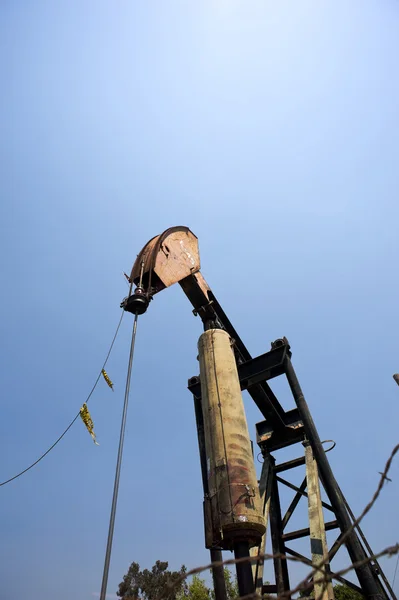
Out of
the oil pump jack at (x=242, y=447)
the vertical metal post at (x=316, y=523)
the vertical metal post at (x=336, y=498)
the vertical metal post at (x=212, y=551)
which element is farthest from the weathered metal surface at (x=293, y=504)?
the vertical metal post at (x=336, y=498)

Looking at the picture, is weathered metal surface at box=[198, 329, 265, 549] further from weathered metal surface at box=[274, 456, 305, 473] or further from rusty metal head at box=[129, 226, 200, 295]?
weathered metal surface at box=[274, 456, 305, 473]

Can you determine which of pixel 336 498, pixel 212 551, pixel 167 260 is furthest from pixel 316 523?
pixel 167 260

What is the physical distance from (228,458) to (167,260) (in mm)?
4007

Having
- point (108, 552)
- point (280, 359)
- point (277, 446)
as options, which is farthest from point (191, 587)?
point (108, 552)

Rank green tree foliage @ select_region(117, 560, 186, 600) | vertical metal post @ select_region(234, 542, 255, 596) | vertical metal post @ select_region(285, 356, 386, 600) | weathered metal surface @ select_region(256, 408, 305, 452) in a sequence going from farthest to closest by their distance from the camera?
green tree foliage @ select_region(117, 560, 186, 600), weathered metal surface @ select_region(256, 408, 305, 452), vertical metal post @ select_region(285, 356, 386, 600), vertical metal post @ select_region(234, 542, 255, 596)

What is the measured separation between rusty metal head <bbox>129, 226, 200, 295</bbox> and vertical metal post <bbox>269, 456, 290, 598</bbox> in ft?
14.2

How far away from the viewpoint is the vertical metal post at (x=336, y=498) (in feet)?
17.1

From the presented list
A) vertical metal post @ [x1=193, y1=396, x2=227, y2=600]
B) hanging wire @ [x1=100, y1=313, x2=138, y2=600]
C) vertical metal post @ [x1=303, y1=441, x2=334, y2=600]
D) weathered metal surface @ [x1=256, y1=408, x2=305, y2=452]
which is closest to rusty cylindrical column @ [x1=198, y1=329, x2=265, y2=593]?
vertical metal post @ [x1=193, y1=396, x2=227, y2=600]

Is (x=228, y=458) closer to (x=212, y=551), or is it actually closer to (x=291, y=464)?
(x=212, y=551)

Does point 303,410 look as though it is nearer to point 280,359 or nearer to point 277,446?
point 280,359

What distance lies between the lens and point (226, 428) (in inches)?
203

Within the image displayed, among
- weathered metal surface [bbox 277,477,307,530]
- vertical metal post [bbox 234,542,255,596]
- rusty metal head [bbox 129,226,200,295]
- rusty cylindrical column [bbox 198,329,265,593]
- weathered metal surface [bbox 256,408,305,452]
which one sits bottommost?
vertical metal post [bbox 234,542,255,596]

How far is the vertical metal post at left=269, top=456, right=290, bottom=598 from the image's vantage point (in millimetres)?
7191

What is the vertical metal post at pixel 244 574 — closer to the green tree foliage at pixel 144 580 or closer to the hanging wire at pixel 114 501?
the hanging wire at pixel 114 501
